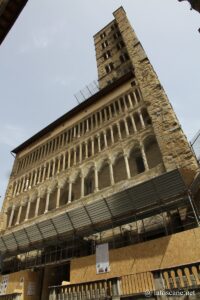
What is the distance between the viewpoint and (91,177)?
18.9m

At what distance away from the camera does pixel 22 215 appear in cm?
2103

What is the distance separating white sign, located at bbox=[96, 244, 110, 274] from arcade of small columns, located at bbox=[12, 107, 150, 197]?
27.1 ft

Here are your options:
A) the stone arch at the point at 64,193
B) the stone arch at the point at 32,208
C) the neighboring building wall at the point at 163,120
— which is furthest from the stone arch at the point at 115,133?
the stone arch at the point at 32,208

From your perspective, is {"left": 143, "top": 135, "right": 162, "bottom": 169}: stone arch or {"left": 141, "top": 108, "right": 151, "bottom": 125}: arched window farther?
{"left": 141, "top": 108, "right": 151, "bottom": 125}: arched window

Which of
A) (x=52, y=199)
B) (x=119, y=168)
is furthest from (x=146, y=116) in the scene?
(x=52, y=199)

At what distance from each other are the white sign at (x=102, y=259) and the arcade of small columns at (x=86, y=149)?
325 inches

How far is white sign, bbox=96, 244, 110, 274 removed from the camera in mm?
11680

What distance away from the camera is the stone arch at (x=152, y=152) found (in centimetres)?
1566

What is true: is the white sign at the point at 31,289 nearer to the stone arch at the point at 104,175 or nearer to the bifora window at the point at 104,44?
the stone arch at the point at 104,175

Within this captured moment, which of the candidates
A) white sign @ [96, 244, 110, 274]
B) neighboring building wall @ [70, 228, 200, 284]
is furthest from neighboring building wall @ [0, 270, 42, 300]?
white sign @ [96, 244, 110, 274]

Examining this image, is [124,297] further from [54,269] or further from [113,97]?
[113,97]

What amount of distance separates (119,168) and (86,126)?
7.17 metres

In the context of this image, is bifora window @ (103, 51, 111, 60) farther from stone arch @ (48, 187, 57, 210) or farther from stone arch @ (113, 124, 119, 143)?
stone arch @ (48, 187, 57, 210)

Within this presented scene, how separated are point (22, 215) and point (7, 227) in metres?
1.50
